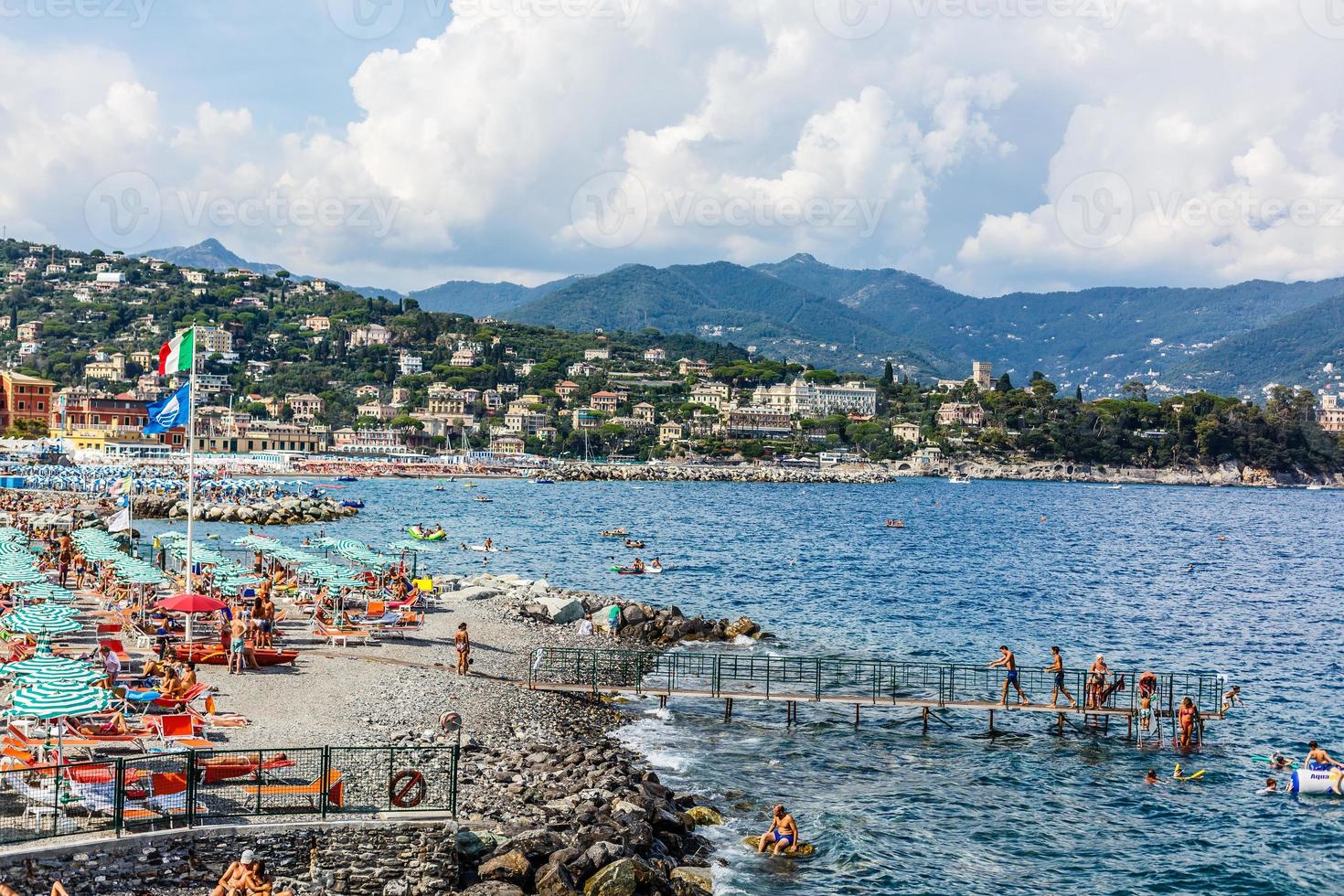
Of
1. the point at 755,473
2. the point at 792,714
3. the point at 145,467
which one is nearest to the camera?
the point at 792,714

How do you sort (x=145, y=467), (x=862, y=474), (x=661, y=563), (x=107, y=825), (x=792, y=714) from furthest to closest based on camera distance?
1. (x=862, y=474)
2. (x=145, y=467)
3. (x=661, y=563)
4. (x=792, y=714)
5. (x=107, y=825)

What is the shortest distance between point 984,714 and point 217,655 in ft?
54.8

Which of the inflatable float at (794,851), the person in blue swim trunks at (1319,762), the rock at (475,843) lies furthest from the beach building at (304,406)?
the rock at (475,843)

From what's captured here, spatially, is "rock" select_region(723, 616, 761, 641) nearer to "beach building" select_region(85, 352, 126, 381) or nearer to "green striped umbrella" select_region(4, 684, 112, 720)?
"green striped umbrella" select_region(4, 684, 112, 720)

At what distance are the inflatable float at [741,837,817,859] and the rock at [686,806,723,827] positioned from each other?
0.62 metres

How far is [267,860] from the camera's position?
11.4m

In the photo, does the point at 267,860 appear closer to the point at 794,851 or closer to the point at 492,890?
the point at 492,890

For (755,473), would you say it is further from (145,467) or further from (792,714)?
(792,714)

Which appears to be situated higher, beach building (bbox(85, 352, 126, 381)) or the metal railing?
beach building (bbox(85, 352, 126, 381))

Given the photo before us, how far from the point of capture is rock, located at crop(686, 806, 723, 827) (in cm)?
1599

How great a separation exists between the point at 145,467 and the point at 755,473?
94.4 m

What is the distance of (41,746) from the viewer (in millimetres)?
13688

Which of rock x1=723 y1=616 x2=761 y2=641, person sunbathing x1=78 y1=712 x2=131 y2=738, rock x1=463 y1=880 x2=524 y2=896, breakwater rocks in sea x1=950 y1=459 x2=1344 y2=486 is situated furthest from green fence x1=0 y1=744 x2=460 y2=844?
breakwater rocks in sea x1=950 y1=459 x2=1344 y2=486

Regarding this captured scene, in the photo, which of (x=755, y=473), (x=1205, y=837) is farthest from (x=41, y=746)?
(x=755, y=473)
